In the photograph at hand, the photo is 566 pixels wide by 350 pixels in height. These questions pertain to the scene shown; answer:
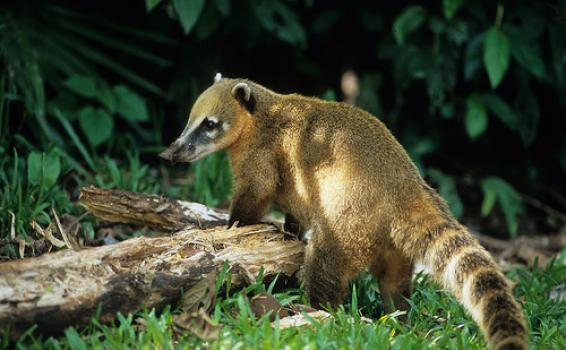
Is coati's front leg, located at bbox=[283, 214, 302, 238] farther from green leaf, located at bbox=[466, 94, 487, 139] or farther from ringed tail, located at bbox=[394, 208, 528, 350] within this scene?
green leaf, located at bbox=[466, 94, 487, 139]

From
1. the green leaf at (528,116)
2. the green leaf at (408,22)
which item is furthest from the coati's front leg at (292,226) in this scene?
the green leaf at (528,116)

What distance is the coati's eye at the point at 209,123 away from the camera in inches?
207

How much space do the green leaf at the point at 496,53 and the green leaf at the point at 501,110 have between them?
78 centimetres

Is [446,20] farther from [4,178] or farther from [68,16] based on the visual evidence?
[4,178]

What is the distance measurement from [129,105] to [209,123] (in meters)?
2.49

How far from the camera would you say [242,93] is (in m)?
5.29

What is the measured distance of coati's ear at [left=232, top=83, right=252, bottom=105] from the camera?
527 cm

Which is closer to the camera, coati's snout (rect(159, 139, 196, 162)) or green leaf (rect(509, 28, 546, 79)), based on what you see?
coati's snout (rect(159, 139, 196, 162))

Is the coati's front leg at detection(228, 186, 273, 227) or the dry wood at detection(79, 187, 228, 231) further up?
the coati's front leg at detection(228, 186, 273, 227)

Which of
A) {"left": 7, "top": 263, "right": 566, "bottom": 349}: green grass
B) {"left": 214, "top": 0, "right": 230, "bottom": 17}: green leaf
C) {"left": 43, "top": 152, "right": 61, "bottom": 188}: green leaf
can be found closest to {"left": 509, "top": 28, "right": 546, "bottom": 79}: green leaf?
{"left": 214, "top": 0, "right": 230, "bottom": 17}: green leaf

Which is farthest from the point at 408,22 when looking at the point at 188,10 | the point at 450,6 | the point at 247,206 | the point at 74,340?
the point at 74,340

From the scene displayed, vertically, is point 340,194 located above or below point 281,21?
below

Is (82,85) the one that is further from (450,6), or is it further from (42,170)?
(450,6)

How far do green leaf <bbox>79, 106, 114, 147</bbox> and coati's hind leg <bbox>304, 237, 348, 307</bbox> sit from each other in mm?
3197
